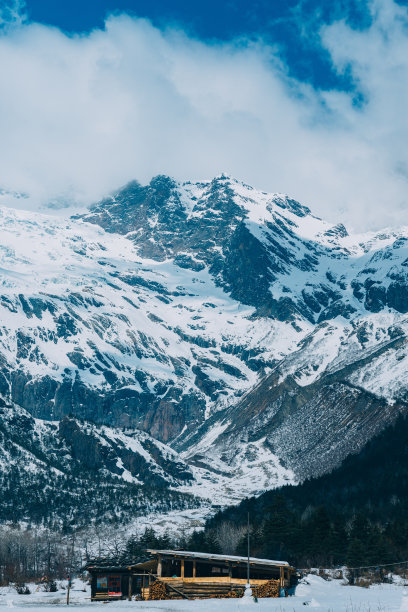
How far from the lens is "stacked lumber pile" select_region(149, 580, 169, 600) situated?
95375 millimetres

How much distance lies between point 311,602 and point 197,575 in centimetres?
2812

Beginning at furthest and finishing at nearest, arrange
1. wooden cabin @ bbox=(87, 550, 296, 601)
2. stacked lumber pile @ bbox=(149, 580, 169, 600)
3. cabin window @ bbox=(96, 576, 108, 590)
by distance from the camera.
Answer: cabin window @ bbox=(96, 576, 108, 590), wooden cabin @ bbox=(87, 550, 296, 601), stacked lumber pile @ bbox=(149, 580, 169, 600)

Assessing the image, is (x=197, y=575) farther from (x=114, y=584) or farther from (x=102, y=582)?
(x=102, y=582)

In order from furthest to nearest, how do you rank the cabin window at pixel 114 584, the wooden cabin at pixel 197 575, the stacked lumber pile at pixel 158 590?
the cabin window at pixel 114 584 → the wooden cabin at pixel 197 575 → the stacked lumber pile at pixel 158 590

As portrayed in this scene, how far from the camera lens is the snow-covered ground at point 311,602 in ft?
232

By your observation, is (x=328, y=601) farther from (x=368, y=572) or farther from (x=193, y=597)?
(x=368, y=572)

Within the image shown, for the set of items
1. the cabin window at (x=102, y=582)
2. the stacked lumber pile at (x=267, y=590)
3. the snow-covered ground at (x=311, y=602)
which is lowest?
the snow-covered ground at (x=311, y=602)

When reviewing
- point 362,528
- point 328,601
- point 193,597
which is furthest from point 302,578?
point 362,528

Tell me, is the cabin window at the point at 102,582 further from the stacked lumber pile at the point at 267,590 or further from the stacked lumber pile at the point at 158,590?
the stacked lumber pile at the point at 267,590

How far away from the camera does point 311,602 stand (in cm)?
7506

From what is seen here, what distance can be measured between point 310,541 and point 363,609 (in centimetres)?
9486

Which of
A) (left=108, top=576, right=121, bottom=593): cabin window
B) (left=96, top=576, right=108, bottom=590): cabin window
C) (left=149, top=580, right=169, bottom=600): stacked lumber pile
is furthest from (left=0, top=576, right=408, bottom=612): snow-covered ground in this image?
(left=149, top=580, right=169, bottom=600): stacked lumber pile

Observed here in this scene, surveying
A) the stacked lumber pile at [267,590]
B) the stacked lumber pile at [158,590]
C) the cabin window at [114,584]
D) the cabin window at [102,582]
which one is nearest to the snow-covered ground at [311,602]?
the cabin window at [102,582]

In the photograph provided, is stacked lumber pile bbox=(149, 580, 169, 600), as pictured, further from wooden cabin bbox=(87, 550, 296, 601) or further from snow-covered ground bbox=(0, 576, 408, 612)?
snow-covered ground bbox=(0, 576, 408, 612)
